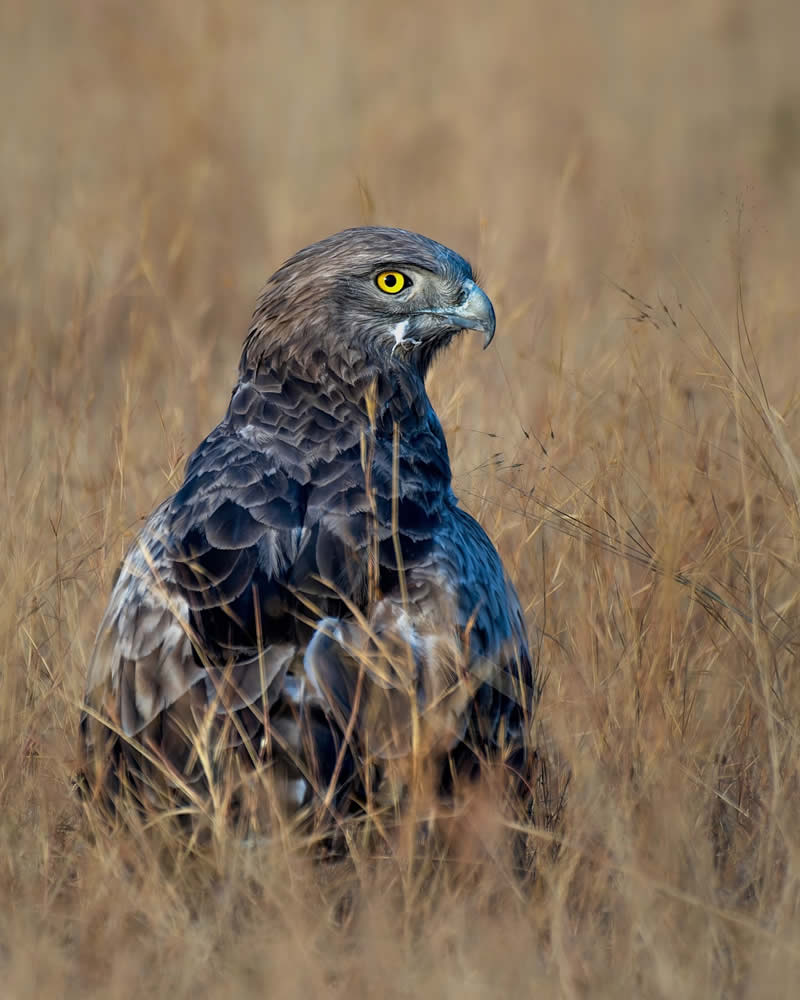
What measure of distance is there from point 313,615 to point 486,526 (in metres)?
1.38

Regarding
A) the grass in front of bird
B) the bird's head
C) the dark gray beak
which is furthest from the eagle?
the dark gray beak

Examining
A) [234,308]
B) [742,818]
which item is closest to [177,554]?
[742,818]

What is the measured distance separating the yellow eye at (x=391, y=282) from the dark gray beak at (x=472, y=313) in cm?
13

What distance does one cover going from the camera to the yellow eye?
3.77m

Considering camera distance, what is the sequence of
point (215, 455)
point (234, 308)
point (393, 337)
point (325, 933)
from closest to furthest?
point (325, 933), point (215, 455), point (393, 337), point (234, 308)

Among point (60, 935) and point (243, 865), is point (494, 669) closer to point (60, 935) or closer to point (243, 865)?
point (243, 865)

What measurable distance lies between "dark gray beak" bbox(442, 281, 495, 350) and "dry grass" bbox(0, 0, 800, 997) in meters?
0.37

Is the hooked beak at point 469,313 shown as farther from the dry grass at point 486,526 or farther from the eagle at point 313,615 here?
the dry grass at point 486,526

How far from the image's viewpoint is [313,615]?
3.12 m

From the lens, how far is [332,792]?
2.96 meters

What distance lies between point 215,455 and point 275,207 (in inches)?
209

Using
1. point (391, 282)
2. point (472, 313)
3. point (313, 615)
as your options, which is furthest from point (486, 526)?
point (313, 615)

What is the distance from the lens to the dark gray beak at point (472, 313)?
3834 millimetres

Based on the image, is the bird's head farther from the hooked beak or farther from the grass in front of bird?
the grass in front of bird
